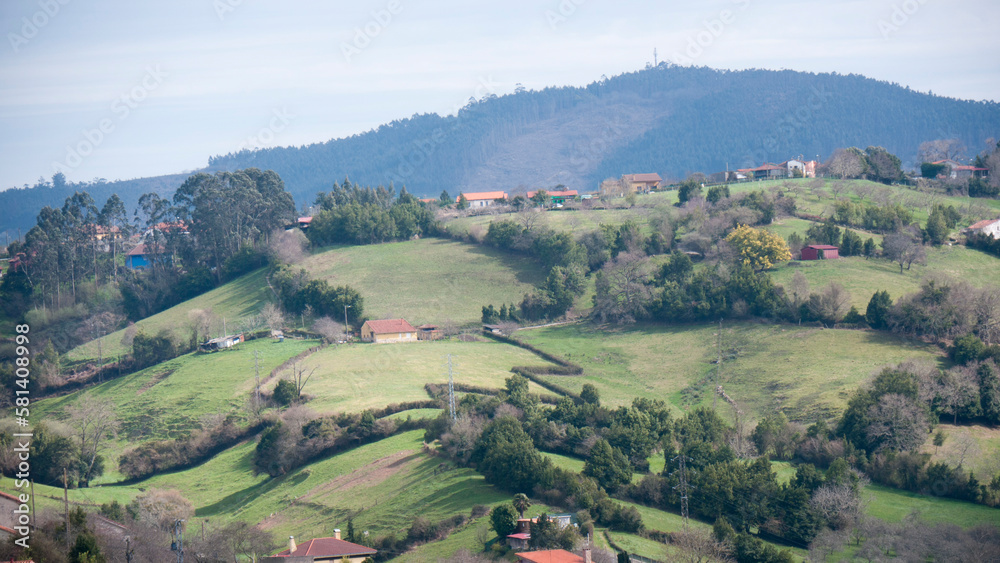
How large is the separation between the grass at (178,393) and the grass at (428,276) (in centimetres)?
1256

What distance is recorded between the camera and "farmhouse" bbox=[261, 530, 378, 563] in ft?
131

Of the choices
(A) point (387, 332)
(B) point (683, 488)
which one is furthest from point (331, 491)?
(A) point (387, 332)

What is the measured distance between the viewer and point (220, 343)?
77.5 metres

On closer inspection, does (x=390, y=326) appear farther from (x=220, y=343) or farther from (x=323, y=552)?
(x=323, y=552)

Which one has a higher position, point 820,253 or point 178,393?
point 820,253

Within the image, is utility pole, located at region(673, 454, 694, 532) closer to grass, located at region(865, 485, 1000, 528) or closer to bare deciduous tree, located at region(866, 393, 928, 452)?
grass, located at region(865, 485, 1000, 528)

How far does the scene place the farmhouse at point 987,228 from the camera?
8946 centimetres

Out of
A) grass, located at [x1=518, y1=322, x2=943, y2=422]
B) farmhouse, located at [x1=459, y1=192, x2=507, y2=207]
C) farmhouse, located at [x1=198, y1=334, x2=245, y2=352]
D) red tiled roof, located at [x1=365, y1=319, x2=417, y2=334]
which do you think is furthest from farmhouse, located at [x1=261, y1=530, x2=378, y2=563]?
farmhouse, located at [x1=459, y1=192, x2=507, y2=207]

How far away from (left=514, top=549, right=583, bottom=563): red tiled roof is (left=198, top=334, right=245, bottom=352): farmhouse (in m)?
45.2

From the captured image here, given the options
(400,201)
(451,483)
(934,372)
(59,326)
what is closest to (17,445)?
(451,483)

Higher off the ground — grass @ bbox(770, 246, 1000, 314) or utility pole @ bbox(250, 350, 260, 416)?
grass @ bbox(770, 246, 1000, 314)

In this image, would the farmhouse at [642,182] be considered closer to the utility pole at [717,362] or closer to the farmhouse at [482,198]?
the farmhouse at [482,198]

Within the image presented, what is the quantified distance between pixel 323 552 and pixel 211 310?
52507 mm

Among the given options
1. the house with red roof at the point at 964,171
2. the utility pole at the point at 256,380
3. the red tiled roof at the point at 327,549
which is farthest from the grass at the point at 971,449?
the house with red roof at the point at 964,171
